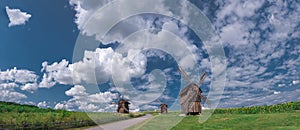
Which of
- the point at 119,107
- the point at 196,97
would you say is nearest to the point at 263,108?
the point at 196,97

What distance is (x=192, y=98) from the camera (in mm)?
49344

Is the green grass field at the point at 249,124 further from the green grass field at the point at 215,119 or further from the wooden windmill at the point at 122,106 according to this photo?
the wooden windmill at the point at 122,106

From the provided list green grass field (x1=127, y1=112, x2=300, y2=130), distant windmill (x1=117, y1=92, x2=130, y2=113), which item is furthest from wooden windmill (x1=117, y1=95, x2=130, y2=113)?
green grass field (x1=127, y1=112, x2=300, y2=130)

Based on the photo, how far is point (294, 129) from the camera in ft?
55.8

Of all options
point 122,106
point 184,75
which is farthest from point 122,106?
point 184,75

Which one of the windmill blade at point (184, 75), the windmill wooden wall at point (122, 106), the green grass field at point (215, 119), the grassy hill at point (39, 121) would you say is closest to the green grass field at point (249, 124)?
the green grass field at point (215, 119)

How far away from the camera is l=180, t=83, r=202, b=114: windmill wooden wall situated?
4834cm

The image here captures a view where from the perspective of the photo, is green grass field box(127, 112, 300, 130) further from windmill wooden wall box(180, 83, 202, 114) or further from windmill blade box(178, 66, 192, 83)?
windmill blade box(178, 66, 192, 83)

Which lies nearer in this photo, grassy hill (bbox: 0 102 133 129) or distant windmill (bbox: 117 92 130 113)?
grassy hill (bbox: 0 102 133 129)

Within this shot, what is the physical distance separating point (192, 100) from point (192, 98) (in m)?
0.42

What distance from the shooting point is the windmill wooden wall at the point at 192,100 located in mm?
48344

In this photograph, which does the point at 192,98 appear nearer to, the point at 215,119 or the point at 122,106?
the point at 215,119

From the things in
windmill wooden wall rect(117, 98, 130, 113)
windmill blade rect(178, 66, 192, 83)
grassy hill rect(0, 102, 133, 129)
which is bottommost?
grassy hill rect(0, 102, 133, 129)

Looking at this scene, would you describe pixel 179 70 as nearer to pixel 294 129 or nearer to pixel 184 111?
pixel 184 111
